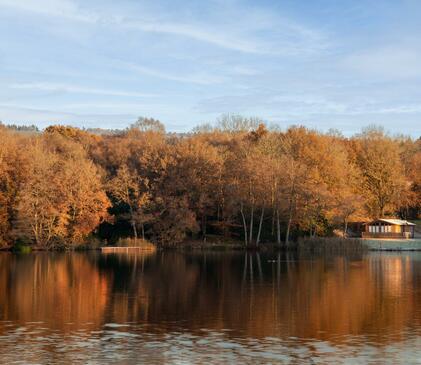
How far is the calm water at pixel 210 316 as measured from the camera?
642 inches

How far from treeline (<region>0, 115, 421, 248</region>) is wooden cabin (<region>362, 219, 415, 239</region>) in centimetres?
220

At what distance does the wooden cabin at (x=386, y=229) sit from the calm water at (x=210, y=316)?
31.3 metres

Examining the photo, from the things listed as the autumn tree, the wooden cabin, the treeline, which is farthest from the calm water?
the autumn tree

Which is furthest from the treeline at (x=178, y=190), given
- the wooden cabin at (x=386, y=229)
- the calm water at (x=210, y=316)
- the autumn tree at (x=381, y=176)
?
the calm water at (x=210, y=316)

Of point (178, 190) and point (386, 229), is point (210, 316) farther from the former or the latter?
point (386, 229)

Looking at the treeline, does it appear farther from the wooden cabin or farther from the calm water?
the calm water

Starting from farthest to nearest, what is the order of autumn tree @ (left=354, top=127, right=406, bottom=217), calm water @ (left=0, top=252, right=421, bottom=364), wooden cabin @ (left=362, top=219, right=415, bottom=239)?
autumn tree @ (left=354, top=127, right=406, bottom=217) < wooden cabin @ (left=362, top=219, right=415, bottom=239) < calm water @ (left=0, top=252, right=421, bottom=364)

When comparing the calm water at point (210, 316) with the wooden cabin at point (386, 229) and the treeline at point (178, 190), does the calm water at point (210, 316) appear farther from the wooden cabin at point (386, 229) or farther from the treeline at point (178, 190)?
the wooden cabin at point (386, 229)

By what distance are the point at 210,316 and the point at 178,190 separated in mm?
48948

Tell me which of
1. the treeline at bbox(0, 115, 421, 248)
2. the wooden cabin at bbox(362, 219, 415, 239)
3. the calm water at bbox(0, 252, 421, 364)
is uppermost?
the treeline at bbox(0, 115, 421, 248)

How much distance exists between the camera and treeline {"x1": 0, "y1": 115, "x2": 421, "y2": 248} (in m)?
66.1

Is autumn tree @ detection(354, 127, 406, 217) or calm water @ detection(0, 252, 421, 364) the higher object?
autumn tree @ detection(354, 127, 406, 217)

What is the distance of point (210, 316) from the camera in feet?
74.5

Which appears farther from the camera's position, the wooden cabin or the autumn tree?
the autumn tree
